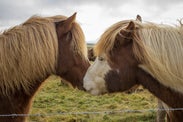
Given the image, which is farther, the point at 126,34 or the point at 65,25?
the point at 65,25

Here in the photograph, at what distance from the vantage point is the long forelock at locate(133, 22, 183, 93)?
288 centimetres

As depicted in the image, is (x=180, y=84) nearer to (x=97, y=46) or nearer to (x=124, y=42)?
(x=124, y=42)

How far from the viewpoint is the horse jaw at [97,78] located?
318 centimetres

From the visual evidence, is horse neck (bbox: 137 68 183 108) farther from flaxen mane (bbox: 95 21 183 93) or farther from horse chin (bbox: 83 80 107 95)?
horse chin (bbox: 83 80 107 95)

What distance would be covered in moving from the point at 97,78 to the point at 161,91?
64 centimetres

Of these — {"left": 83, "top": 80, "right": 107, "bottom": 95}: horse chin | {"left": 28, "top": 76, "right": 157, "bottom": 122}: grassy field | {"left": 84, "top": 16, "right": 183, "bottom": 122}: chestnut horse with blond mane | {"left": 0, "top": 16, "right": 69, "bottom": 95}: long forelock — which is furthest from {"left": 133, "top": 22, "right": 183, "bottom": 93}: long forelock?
{"left": 28, "top": 76, "right": 157, "bottom": 122}: grassy field

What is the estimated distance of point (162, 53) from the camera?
2.91m

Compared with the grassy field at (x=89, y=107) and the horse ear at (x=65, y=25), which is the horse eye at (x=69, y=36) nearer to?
the horse ear at (x=65, y=25)

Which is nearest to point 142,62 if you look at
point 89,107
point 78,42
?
point 78,42

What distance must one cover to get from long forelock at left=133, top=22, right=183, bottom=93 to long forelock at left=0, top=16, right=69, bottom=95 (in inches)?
38.1

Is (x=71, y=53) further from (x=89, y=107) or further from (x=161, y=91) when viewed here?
(x=89, y=107)

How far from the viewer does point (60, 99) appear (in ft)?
34.9

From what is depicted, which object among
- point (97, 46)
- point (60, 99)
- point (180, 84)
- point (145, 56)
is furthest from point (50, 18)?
point (60, 99)

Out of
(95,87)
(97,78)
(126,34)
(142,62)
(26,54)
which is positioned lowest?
(95,87)
